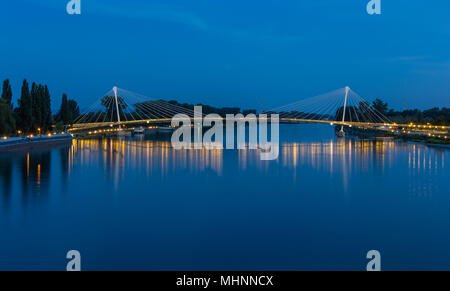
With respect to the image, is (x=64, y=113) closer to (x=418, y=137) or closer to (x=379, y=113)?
(x=418, y=137)

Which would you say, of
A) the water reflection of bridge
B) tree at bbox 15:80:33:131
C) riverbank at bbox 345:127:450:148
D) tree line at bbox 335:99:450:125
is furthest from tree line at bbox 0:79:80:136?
tree line at bbox 335:99:450:125

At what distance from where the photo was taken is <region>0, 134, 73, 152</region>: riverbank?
1833cm

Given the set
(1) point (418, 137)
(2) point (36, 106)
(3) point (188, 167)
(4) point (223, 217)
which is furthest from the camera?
(1) point (418, 137)

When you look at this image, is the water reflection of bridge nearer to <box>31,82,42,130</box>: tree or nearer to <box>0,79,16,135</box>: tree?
<box>0,79,16,135</box>: tree

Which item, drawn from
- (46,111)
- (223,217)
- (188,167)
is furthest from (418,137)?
(223,217)

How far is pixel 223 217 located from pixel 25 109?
16976mm

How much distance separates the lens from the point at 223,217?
7434 mm

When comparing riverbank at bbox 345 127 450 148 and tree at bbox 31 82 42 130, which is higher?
tree at bbox 31 82 42 130

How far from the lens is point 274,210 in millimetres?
8047

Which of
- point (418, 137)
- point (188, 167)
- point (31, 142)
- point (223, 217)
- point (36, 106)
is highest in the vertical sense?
point (36, 106)

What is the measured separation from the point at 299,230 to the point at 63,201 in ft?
15.9

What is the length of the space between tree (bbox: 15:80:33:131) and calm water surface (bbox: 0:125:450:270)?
768 centimetres
